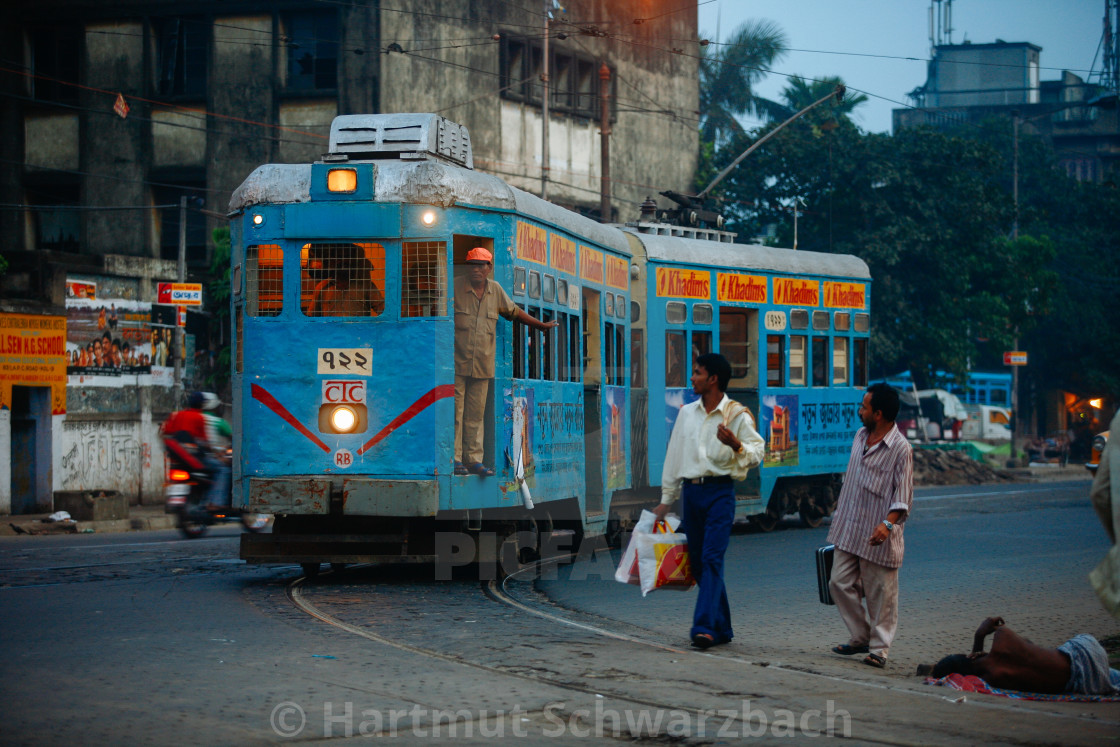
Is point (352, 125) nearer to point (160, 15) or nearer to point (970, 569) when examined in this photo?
point (970, 569)

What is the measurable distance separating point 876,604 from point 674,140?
110 ft

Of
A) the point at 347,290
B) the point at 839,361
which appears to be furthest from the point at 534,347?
the point at 839,361

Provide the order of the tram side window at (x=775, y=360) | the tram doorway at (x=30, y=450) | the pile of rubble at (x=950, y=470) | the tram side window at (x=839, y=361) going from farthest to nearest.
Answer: the pile of rubble at (x=950, y=470)
the tram doorway at (x=30, y=450)
the tram side window at (x=839, y=361)
the tram side window at (x=775, y=360)

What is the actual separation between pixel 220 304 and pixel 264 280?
1783cm

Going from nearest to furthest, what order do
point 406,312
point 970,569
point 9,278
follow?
point 406,312, point 970,569, point 9,278

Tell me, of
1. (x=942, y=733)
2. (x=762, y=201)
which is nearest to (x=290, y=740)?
(x=942, y=733)

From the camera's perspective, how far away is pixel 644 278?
16.5 meters

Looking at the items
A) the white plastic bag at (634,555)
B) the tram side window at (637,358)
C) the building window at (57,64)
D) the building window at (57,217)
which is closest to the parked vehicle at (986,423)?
the building window at (57,217)

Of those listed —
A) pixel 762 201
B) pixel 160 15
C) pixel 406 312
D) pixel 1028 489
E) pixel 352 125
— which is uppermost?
pixel 160 15

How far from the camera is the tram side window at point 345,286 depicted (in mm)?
11422

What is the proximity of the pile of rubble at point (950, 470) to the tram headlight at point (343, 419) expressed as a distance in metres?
27.3

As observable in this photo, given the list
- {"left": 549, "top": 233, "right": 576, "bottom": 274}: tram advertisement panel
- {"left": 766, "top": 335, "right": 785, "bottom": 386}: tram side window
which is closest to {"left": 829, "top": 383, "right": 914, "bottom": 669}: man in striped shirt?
{"left": 549, "top": 233, "right": 576, "bottom": 274}: tram advertisement panel

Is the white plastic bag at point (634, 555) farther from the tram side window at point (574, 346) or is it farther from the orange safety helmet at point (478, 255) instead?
the tram side window at point (574, 346)

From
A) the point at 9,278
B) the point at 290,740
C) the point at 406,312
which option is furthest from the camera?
the point at 9,278
